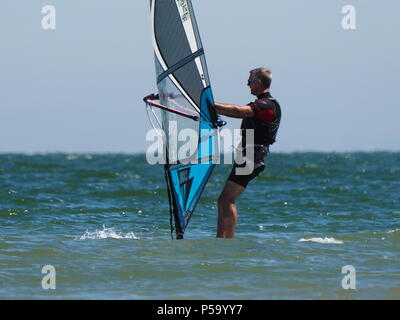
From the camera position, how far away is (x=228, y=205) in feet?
27.8

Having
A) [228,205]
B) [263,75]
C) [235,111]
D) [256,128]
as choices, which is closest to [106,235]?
[228,205]

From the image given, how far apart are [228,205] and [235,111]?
1055 mm

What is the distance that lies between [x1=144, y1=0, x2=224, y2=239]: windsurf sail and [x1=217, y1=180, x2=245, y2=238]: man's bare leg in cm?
48

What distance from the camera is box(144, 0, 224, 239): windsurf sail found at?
8375mm

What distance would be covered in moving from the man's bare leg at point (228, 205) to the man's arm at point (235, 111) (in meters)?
0.77

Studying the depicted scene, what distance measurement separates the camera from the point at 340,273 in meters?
7.42

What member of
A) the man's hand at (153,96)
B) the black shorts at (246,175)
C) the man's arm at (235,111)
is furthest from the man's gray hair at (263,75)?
the man's hand at (153,96)

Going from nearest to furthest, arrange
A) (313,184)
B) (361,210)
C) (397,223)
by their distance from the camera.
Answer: (397,223) → (361,210) → (313,184)

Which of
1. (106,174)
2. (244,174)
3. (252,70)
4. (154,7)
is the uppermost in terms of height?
Result: (154,7)

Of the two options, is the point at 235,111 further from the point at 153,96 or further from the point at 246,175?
the point at 153,96

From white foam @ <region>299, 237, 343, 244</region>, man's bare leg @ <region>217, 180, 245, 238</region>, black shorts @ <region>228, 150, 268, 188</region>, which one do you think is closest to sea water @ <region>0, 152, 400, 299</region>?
white foam @ <region>299, 237, 343, 244</region>
